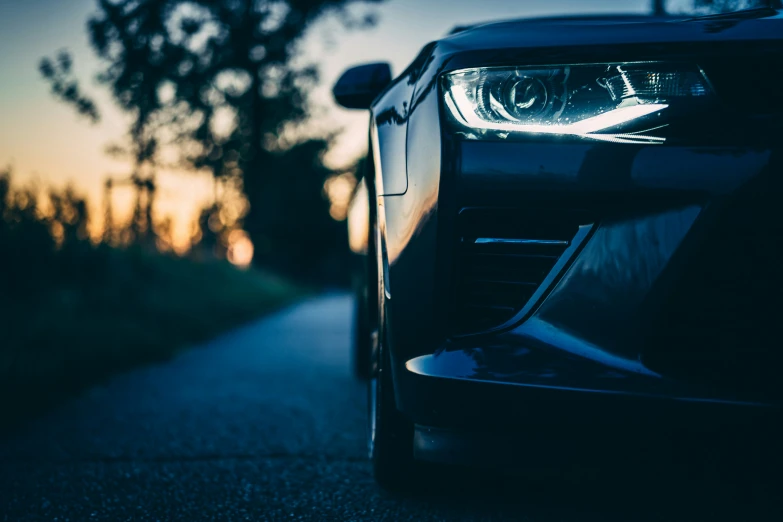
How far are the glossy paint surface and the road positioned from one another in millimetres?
292

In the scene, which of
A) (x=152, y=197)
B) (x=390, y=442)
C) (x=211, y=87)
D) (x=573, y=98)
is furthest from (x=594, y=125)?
(x=211, y=87)

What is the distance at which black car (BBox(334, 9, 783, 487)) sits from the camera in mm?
1310

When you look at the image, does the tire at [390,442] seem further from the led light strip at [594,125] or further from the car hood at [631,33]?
the car hood at [631,33]

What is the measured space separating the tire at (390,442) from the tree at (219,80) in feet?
36.1

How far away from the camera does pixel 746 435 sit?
130 centimetres

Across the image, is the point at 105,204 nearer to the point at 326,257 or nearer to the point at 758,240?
the point at 758,240

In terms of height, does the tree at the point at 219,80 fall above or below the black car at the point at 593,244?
above

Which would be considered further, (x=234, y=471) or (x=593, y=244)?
(x=234, y=471)

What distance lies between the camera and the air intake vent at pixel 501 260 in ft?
4.67

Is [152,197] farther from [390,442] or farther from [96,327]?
[390,442]

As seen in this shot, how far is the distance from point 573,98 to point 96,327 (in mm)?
4698

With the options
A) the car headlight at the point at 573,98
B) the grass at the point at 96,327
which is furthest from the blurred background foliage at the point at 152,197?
the car headlight at the point at 573,98

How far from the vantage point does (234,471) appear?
2.17m

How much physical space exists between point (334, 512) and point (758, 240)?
118 centimetres
